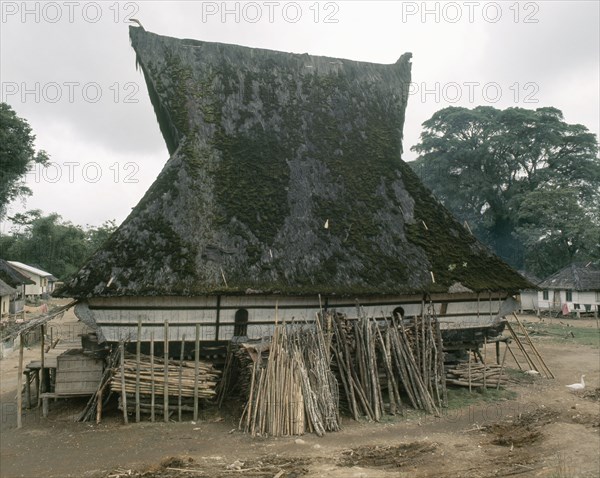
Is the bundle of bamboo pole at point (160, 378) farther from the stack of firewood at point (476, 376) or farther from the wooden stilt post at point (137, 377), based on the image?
the stack of firewood at point (476, 376)

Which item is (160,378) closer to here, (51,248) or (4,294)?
(4,294)

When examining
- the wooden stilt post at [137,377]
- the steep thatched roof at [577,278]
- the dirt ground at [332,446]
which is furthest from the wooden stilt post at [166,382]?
the steep thatched roof at [577,278]

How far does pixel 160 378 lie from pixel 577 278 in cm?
3241

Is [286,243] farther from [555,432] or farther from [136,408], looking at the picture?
[555,432]

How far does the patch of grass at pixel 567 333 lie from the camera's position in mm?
22006

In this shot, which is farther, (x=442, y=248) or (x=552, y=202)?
(x=552, y=202)

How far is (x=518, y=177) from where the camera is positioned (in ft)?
151

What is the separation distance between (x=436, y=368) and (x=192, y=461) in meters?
5.85

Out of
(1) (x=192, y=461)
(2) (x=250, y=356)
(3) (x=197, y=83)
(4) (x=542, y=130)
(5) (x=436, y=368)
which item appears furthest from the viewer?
(4) (x=542, y=130)

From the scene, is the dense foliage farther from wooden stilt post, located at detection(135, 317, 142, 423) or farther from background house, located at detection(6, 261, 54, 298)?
wooden stilt post, located at detection(135, 317, 142, 423)

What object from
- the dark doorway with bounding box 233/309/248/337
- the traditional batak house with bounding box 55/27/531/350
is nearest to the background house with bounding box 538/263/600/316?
the traditional batak house with bounding box 55/27/531/350

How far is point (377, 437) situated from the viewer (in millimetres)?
9516

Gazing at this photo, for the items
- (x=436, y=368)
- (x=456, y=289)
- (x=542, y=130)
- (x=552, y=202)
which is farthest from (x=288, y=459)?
(x=542, y=130)

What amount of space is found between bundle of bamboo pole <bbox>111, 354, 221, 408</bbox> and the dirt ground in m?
0.61
